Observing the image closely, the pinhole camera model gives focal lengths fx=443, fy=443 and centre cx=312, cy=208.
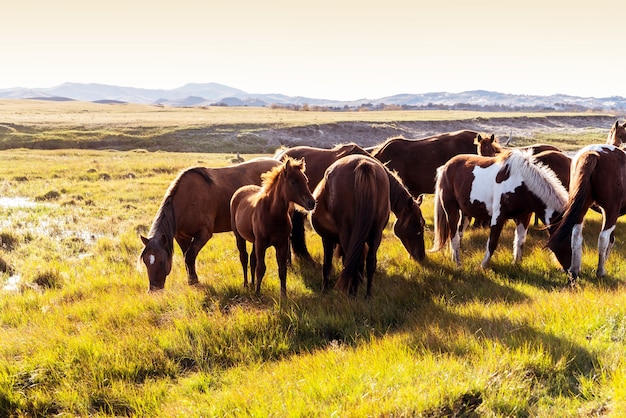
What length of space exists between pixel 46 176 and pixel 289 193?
20.2 metres

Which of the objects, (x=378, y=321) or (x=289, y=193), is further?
(x=289, y=193)

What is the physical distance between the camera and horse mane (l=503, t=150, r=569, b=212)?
698 cm

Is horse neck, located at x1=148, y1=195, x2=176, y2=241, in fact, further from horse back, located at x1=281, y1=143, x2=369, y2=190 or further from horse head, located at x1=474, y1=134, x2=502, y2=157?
horse head, located at x1=474, y1=134, x2=502, y2=157

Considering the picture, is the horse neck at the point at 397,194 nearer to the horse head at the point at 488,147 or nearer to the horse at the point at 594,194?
the horse at the point at 594,194

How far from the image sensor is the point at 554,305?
Result: 5031 millimetres

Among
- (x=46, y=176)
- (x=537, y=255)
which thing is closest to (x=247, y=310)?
(x=537, y=255)

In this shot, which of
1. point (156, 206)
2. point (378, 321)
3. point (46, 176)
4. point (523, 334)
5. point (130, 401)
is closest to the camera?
point (130, 401)

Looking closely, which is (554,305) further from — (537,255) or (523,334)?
(537,255)

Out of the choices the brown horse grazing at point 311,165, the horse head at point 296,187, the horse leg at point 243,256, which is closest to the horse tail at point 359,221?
the horse head at point 296,187

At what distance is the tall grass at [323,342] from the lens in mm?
3492

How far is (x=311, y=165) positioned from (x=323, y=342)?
5750 mm

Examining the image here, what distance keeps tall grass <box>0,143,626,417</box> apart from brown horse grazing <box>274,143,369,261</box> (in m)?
0.71

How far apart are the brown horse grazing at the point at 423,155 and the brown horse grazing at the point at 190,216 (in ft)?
13.7

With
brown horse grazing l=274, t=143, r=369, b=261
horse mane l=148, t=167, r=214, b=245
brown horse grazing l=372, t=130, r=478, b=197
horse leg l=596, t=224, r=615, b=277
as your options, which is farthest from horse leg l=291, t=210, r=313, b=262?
horse leg l=596, t=224, r=615, b=277
